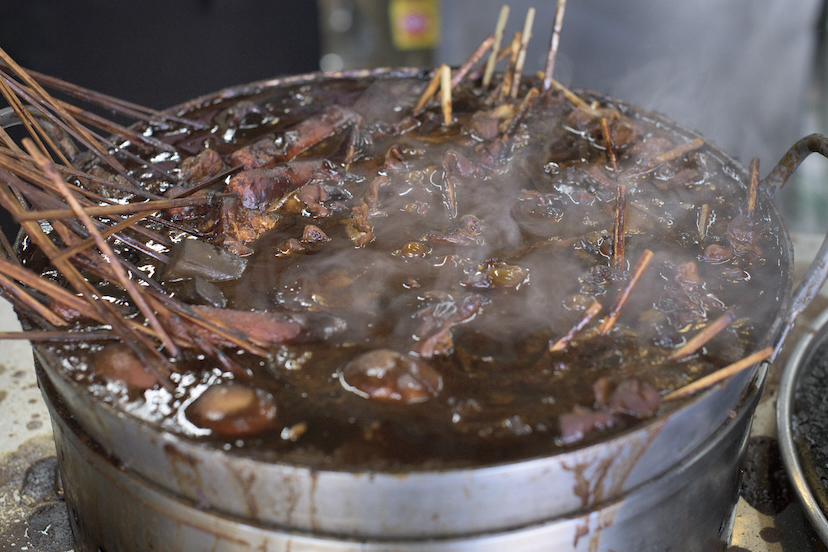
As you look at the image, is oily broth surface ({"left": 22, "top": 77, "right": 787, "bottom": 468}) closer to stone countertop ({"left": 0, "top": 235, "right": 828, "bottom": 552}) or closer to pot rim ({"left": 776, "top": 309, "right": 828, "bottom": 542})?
pot rim ({"left": 776, "top": 309, "right": 828, "bottom": 542})

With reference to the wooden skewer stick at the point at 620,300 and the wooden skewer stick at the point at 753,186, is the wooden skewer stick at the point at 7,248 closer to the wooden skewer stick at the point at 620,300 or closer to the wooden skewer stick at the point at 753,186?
the wooden skewer stick at the point at 620,300

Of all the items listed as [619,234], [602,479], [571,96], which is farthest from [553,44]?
[602,479]

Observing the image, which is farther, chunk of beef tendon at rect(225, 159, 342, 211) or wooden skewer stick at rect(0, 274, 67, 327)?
chunk of beef tendon at rect(225, 159, 342, 211)

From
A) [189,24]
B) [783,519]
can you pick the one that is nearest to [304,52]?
[189,24]

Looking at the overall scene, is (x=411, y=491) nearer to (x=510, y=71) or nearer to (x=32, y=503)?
(x=32, y=503)

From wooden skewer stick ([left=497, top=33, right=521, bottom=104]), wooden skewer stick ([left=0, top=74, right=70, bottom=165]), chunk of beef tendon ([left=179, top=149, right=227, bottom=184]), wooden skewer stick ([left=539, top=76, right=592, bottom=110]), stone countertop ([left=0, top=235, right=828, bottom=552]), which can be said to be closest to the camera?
wooden skewer stick ([left=0, top=74, right=70, bottom=165])

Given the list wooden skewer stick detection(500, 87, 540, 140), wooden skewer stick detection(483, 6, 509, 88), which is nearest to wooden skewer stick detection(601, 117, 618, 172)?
wooden skewer stick detection(500, 87, 540, 140)
